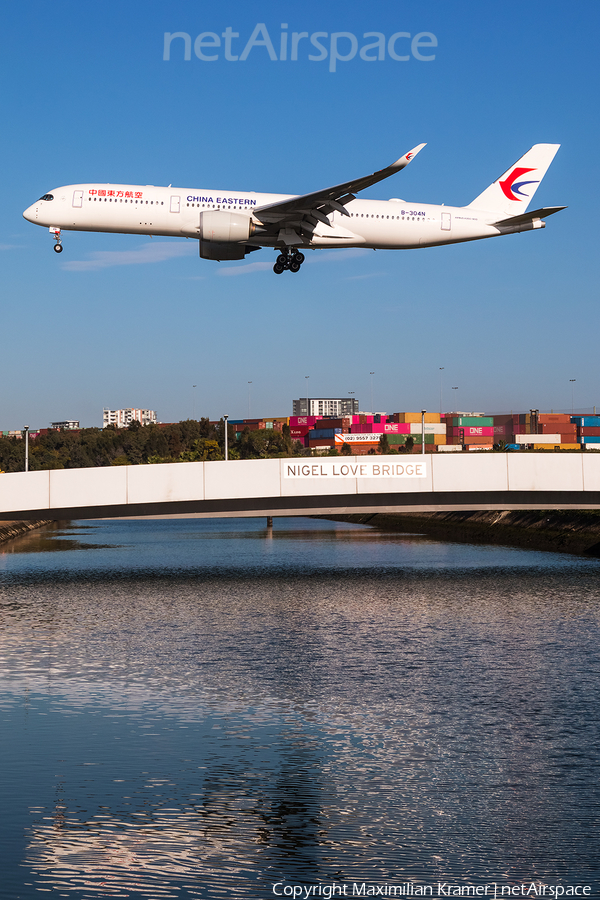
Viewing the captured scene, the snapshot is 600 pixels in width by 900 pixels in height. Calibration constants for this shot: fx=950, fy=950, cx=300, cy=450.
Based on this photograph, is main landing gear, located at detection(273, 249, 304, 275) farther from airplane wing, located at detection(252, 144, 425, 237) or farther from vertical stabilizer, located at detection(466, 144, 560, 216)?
vertical stabilizer, located at detection(466, 144, 560, 216)

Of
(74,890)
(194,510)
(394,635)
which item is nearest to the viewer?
(74,890)

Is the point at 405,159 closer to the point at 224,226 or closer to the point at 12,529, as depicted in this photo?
the point at 224,226

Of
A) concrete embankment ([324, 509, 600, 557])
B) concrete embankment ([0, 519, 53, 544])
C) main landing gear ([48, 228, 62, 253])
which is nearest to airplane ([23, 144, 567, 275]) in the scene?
main landing gear ([48, 228, 62, 253])

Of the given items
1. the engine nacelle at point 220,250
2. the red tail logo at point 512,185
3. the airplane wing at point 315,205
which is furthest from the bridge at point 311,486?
the airplane wing at point 315,205

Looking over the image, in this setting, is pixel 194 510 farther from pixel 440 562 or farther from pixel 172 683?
pixel 172 683

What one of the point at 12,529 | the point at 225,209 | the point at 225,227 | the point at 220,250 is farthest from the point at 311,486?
the point at 12,529

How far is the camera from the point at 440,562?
85062mm

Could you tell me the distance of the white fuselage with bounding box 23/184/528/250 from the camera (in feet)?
188

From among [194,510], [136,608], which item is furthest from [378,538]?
[136,608]

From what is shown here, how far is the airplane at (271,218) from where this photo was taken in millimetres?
55094

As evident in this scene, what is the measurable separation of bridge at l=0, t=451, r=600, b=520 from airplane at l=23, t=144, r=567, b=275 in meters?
21.0

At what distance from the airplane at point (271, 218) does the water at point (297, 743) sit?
2224 cm

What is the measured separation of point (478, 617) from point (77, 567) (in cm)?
4185

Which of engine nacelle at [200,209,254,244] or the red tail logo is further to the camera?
the red tail logo
